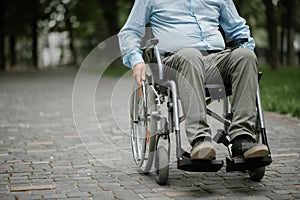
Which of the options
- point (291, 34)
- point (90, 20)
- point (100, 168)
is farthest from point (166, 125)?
point (90, 20)

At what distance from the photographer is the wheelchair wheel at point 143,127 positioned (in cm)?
402

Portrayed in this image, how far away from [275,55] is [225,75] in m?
16.5

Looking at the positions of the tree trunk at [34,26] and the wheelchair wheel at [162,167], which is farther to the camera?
the tree trunk at [34,26]

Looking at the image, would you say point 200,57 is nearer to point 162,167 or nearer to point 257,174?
point 162,167

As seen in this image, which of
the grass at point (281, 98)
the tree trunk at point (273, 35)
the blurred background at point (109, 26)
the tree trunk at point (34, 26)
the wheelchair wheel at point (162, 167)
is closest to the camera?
the wheelchair wheel at point (162, 167)

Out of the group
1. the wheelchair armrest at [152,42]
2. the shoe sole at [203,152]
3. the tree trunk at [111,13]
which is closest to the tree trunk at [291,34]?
the tree trunk at [111,13]

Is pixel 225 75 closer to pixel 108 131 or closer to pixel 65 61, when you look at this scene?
pixel 108 131

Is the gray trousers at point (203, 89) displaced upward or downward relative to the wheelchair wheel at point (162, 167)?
upward

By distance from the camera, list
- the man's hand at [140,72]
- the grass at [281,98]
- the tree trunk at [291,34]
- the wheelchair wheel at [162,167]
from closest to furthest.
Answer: the wheelchair wheel at [162,167] → the man's hand at [140,72] → the grass at [281,98] → the tree trunk at [291,34]

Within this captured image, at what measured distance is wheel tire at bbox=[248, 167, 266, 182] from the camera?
3.88 metres

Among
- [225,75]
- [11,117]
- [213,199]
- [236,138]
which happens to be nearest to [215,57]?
[225,75]

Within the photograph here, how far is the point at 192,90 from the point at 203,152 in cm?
43

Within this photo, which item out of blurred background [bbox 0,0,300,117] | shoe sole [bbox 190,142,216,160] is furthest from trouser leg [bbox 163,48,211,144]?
blurred background [bbox 0,0,300,117]

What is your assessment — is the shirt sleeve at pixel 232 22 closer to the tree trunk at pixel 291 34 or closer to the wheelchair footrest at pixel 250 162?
the wheelchair footrest at pixel 250 162
